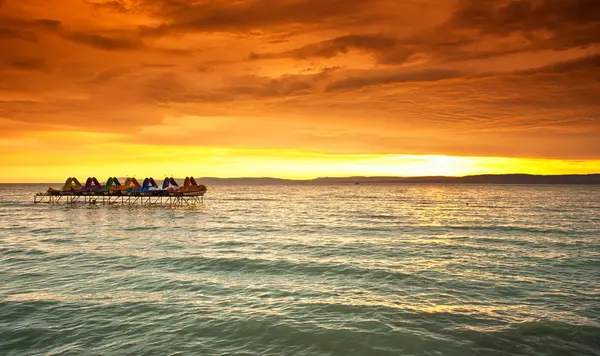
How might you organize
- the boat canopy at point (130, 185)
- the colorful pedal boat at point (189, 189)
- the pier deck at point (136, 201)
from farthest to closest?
the pier deck at point (136, 201) → the boat canopy at point (130, 185) → the colorful pedal boat at point (189, 189)

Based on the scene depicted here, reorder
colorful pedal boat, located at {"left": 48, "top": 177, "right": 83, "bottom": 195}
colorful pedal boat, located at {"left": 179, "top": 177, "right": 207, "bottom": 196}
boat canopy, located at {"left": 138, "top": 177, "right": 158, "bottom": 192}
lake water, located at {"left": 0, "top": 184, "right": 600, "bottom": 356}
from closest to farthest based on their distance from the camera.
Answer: lake water, located at {"left": 0, "top": 184, "right": 600, "bottom": 356} → colorful pedal boat, located at {"left": 179, "top": 177, "right": 207, "bottom": 196} → boat canopy, located at {"left": 138, "top": 177, "right": 158, "bottom": 192} → colorful pedal boat, located at {"left": 48, "top": 177, "right": 83, "bottom": 195}

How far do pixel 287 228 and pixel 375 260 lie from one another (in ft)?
65.4

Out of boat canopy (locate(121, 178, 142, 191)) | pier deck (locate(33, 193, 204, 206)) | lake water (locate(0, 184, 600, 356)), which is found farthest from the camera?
pier deck (locate(33, 193, 204, 206))

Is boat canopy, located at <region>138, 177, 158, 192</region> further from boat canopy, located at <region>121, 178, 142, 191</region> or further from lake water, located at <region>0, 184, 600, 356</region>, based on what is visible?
lake water, located at <region>0, 184, 600, 356</region>

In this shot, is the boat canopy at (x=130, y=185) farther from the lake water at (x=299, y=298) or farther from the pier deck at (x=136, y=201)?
the lake water at (x=299, y=298)

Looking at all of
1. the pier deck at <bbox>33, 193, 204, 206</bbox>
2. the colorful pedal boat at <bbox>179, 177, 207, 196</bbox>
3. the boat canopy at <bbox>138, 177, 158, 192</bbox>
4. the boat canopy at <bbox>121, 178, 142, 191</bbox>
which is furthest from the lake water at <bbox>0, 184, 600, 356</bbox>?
the pier deck at <bbox>33, 193, 204, 206</bbox>

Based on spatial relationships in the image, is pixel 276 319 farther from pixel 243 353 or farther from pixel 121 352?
pixel 121 352

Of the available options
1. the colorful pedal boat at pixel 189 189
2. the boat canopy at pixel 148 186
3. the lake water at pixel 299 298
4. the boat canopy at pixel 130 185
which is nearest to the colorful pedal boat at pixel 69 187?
the boat canopy at pixel 130 185

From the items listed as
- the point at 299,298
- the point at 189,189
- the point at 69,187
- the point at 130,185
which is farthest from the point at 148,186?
the point at 299,298

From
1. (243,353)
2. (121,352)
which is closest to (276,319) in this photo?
(243,353)

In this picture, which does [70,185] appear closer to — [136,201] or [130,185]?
[130,185]

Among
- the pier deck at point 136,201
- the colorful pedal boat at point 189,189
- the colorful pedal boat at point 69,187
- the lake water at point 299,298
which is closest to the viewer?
the lake water at point 299,298

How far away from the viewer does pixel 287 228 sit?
4259cm

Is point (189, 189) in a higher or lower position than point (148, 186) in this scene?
lower
